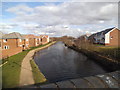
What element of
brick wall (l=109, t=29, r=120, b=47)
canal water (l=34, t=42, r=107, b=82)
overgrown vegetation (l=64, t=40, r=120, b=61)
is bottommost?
canal water (l=34, t=42, r=107, b=82)

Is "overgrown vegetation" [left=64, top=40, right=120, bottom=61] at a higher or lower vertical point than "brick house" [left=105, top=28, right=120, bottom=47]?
lower

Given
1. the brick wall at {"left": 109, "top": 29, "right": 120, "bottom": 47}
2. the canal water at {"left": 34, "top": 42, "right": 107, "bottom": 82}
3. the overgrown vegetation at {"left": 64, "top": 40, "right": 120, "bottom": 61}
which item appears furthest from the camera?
the brick wall at {"left": 109, "top": 29, "right": 120, "bottom": 47}

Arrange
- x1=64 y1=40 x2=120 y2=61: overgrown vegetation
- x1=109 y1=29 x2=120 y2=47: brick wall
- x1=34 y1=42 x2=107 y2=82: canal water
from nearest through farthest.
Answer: x1=34 y1=42 x2=107 y2=82: canal water
x1=64 y1=40 x2=120 y2=61: overgrown vegetation
x1=109 y1=29 x2=120 y2=47: brick wall

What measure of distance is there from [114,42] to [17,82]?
33747mm

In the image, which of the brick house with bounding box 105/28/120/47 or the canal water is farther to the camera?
the brick house with bounding box 105/28/120/47

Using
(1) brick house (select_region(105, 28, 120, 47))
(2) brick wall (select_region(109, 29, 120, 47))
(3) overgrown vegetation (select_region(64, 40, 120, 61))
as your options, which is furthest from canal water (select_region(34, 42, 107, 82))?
(2) brick wall (select_region(109, 29, 120, 47))

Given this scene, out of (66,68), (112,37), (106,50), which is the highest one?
(112,37)

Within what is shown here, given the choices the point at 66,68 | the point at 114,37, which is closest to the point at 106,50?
the point at 66,68

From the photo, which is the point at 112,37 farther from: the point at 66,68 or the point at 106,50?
the point at 66,68

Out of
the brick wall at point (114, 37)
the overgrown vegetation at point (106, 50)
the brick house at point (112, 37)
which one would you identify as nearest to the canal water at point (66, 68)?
the overgrown vegetation at point (106, 50)

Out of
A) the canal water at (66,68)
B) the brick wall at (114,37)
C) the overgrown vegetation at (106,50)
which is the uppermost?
the brick wall at (114,37)

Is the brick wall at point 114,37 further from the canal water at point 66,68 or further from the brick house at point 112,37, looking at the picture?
the canal water at point 66,68

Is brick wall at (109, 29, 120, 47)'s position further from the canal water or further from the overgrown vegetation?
the canal water

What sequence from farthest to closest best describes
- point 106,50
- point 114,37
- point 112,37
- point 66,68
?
1. point 114,37
2. point 112,37
3. point 106,50
4. point 66,68
